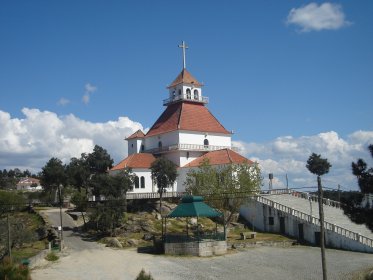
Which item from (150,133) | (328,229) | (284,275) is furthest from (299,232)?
(150,133)

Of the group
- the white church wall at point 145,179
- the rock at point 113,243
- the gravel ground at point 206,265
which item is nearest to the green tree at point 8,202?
the white church wall at point 145,179

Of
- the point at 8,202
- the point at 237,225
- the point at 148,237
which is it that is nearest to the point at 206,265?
the point at 148,237

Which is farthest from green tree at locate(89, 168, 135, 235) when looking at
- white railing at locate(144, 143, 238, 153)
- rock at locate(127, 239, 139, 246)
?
white railing at locate(144, 143, 238, 153)

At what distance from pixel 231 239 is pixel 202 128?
24067 millimetres

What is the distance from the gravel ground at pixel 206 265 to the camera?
109ft

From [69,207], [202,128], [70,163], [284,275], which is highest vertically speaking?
[202,128]

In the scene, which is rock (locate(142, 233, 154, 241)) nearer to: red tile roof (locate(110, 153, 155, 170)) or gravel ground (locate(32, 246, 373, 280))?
gravel ground (locate(32, 246, 373, 280))

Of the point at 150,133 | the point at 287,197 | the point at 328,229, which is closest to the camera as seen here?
the point at 328,229

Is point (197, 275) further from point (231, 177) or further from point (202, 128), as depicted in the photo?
point (202, 128)

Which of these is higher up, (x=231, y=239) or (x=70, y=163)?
(x=70, y=163)

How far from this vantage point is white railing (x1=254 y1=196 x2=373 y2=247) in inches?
1697

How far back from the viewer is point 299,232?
5053 centimetres

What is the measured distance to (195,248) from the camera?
41.8 metres

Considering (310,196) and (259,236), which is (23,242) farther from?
(310,196)
